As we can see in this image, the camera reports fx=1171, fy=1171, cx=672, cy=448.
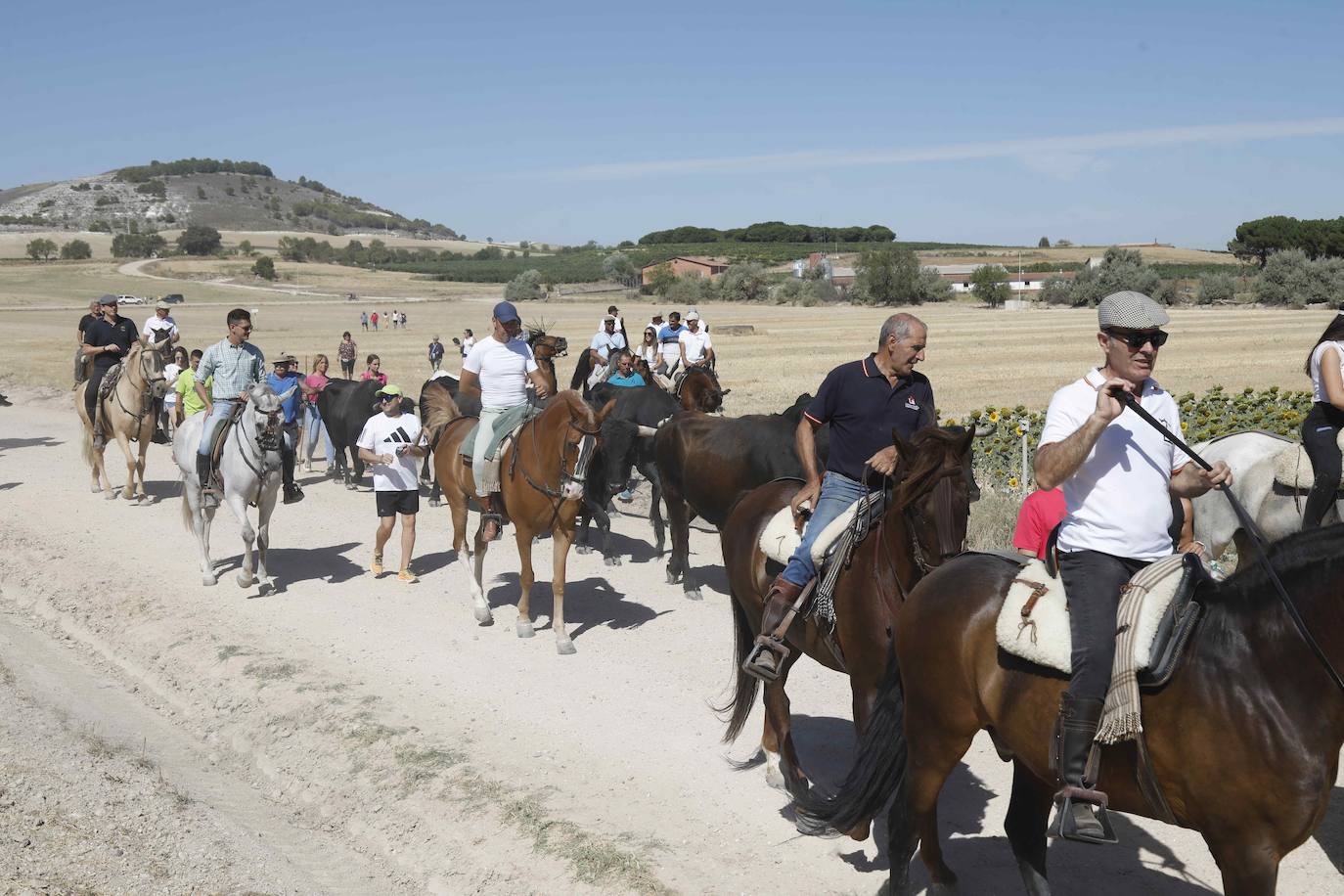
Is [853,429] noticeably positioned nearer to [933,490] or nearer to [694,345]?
[933,490]

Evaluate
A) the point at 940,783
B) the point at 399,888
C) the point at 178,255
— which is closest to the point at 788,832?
→ the point at 940,783

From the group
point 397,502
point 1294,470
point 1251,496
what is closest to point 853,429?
point 1294,470

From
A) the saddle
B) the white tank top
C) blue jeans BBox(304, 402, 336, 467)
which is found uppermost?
the white tank top

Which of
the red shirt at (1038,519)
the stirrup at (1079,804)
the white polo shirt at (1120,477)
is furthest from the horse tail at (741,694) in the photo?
the white polo shirt at (1120,477)

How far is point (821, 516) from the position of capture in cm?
634

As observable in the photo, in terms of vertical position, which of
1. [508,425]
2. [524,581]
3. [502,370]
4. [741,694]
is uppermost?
[502,370]

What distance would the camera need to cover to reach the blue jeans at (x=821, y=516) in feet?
20.6

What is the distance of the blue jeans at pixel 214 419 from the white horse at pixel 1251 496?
9.08m

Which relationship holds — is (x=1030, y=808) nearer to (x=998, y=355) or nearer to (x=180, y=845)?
(x=180, y=845)

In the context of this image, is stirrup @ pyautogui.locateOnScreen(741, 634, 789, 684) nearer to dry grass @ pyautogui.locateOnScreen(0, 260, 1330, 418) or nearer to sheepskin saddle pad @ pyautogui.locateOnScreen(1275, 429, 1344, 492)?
sheepskin saddle pad @ pyautogui.locateOnScreen(1275, 429, 1344, 492)

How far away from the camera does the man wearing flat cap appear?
425 centimetres

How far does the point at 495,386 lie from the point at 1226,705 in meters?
7.62

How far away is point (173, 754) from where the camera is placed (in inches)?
321

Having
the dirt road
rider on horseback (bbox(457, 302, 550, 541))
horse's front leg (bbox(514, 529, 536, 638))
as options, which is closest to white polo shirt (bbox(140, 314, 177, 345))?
the dirt road
